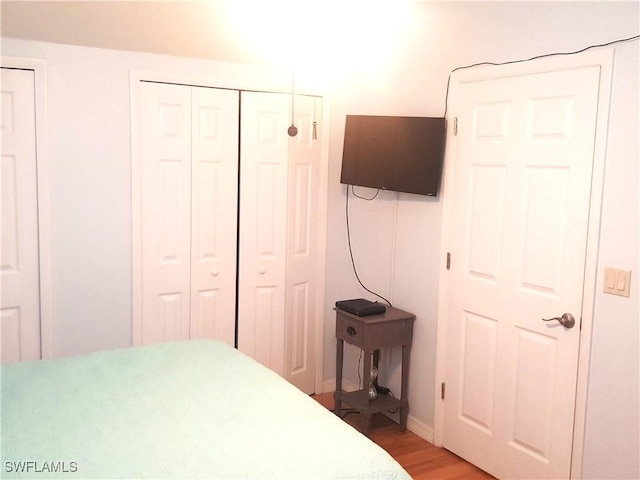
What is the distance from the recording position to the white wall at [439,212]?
261 centimetres

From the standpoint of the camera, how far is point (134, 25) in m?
3.33

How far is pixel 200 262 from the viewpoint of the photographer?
3840mm

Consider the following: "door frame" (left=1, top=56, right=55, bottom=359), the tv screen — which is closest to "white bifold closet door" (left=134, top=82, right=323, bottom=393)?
the tv screen

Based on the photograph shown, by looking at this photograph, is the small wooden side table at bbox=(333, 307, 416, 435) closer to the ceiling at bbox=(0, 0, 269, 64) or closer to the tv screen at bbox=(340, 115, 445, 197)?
the tv screen at bbox=(340, 115, 445, 197)

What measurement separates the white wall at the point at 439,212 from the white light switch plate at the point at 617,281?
2cm

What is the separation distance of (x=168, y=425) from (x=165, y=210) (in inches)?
71.0

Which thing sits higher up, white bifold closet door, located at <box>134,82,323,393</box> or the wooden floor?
white bifold closet door, located at <box>134,82,323,393</box>

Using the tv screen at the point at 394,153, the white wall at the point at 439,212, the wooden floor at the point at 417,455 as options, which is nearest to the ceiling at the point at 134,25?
the tv screen at the point at 394,153

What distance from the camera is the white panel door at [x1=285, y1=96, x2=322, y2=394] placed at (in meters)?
4.06

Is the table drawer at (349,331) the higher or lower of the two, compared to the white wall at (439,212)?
lower

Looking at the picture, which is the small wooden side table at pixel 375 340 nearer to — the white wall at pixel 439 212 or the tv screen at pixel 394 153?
the white wall at pixel 439 212

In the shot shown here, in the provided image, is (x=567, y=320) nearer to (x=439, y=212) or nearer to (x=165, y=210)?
(x=439, y=212)

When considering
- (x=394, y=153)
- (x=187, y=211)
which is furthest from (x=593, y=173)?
(x=187, y=211)

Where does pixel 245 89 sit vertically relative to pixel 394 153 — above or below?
above
